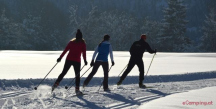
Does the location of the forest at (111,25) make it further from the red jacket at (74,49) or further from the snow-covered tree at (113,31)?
the red jacket at (74,49)

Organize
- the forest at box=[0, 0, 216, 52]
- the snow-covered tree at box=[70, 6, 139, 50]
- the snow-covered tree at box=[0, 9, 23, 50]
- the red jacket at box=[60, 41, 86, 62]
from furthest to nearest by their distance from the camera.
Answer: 1. the snow-covered tree at box=[70, 6, 139, 50]
2. the snow-covered tree at box=[0, 9, 23, 50]
3. the forest at box=[0, 0, 216, 52]
4. the red jacket at box=[60, 41, 86, 62]

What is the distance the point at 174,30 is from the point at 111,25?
24.2 metres

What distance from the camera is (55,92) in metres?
9.85

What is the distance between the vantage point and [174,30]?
6475 cm

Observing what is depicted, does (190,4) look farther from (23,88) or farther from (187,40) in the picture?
(23,88)

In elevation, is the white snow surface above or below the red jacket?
below

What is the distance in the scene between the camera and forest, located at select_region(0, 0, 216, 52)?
6556 centimetres

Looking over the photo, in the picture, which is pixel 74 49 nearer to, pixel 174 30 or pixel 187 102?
pixel 187 102

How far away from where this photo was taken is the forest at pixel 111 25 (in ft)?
215

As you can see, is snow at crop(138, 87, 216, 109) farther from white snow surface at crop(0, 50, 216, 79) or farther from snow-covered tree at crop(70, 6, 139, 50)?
snow-covered tree at crop(70, 6, 139, 50)

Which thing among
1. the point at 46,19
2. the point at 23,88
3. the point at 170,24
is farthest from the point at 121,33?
the point at 23,88

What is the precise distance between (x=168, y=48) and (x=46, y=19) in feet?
189

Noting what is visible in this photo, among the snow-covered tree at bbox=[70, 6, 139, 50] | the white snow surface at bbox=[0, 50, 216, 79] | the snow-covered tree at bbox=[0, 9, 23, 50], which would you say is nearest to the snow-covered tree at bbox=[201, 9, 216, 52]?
the snow-covered tree at bbox=[70, 6, 139, 50]

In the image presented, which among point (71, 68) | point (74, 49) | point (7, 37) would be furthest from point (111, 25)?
point (74, 49)
